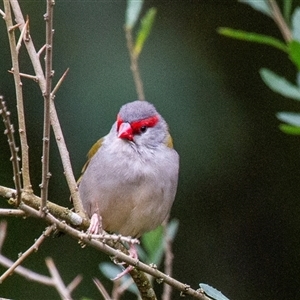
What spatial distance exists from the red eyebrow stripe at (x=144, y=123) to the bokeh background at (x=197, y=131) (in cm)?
89

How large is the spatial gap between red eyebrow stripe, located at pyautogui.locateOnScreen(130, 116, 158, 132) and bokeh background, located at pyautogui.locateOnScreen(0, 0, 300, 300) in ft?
2.91

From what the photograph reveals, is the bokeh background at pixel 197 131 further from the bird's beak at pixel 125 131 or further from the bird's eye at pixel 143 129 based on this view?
the bird's beak at pixel 125 131

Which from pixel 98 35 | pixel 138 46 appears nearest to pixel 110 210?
pixel 138 46

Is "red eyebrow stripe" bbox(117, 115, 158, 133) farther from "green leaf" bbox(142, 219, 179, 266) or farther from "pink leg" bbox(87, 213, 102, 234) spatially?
"pink leg" bbox(87, 213, 102, 234)

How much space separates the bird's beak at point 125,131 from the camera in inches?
158

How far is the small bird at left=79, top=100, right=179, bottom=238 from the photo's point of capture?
3854 millimetres

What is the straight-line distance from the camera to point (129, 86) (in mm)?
5137

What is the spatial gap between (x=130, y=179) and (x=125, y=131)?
26 cm

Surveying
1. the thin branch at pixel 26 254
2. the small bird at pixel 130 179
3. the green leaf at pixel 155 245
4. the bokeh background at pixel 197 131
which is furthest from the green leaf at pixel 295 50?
the bokeh background at pixel 197 131

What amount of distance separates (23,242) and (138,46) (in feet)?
7.71

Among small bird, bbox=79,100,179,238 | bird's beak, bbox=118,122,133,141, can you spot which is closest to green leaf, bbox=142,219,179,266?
small bird, bbox=79,100,179,238

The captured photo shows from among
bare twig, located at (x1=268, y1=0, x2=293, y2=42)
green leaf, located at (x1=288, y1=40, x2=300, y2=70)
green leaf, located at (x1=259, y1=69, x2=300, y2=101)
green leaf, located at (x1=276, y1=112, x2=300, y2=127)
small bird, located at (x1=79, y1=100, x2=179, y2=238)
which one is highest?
bare twig, located at (x1=268, y1=0, x2=293, y2=42)

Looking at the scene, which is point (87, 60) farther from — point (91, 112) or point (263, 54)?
point (263, 54)

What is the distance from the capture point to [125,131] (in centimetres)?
402
